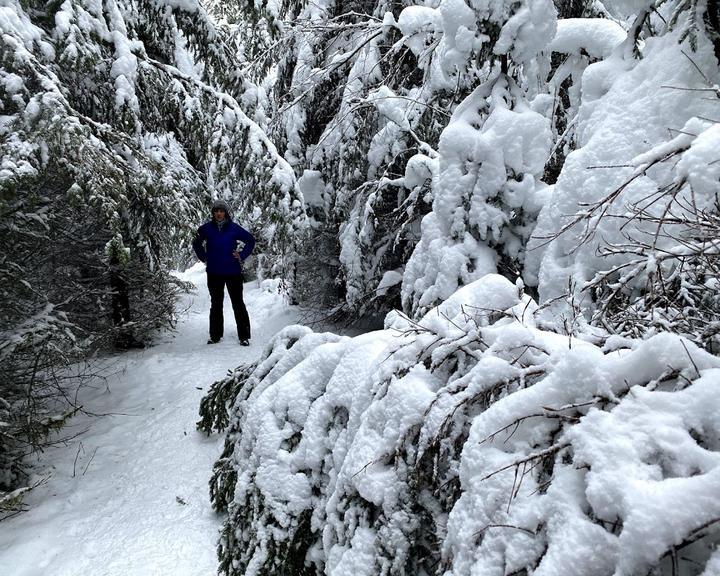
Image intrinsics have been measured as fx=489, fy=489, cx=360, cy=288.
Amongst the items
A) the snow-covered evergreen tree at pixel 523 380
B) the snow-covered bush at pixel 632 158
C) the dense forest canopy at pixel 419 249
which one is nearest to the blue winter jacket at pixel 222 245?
the dense forest canopy at pixel 419 249

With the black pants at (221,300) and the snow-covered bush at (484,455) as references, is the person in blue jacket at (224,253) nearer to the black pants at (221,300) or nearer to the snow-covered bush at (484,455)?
the black pants at (221,300)

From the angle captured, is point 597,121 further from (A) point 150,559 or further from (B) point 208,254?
(B) point 208,254

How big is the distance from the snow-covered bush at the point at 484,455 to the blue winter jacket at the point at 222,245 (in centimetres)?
419

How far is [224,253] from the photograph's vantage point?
643 cm

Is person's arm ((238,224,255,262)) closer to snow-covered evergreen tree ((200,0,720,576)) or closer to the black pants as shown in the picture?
the black pants

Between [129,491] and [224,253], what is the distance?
3.47 metres

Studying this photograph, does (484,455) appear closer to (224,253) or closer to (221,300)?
(224,253)

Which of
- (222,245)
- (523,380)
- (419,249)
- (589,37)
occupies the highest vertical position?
(589,37)

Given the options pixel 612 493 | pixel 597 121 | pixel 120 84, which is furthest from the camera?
pixel 120 84

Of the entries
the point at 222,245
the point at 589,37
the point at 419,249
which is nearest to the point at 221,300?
the point at 222,245

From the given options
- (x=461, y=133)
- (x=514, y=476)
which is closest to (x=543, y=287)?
(x=461, y=133)

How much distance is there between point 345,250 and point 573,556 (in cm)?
624

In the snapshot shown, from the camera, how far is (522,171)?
4.19 m

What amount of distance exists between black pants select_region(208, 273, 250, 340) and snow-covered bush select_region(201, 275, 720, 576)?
4.24 m
